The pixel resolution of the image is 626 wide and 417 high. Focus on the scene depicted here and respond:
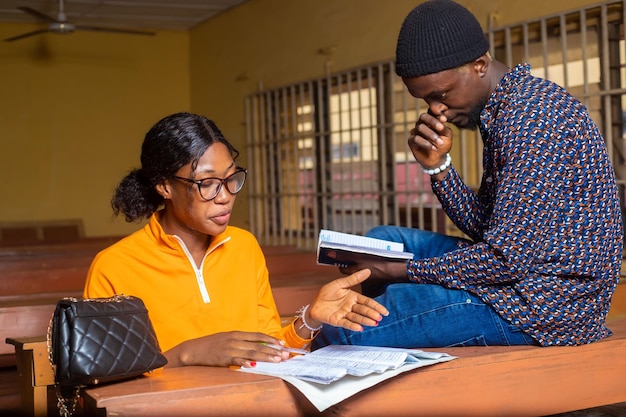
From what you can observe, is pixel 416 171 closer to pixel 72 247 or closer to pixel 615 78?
pixel 615 78

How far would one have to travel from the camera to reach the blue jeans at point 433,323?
2.13 m

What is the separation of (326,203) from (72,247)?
2225mm

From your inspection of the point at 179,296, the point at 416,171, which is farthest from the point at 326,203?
the point at 179,296

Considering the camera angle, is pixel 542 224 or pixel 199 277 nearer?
pixel 542 224

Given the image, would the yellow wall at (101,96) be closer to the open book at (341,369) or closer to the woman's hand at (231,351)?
the woman's hand at (231,351)

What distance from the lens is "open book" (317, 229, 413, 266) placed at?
83.6 inches

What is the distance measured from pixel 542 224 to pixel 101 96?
850 centimetres

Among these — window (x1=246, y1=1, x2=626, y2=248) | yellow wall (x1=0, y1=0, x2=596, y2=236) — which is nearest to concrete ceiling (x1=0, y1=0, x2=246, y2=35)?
yellow wall (x1=0, y1=0, x2=596, y2=236)

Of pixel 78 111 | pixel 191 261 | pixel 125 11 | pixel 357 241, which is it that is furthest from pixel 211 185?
pixel 78 111

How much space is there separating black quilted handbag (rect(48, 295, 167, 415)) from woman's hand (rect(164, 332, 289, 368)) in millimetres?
208

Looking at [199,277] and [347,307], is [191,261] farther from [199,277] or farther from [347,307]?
[347,307]

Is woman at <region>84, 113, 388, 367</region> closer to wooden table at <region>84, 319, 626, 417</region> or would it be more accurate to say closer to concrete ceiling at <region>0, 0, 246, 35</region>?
wooden table at <region>84, 319, 626, 417</region>

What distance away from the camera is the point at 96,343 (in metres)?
1.75

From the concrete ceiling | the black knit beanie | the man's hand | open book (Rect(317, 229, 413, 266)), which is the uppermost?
the concrete ceiling
